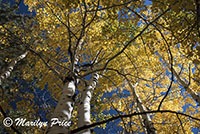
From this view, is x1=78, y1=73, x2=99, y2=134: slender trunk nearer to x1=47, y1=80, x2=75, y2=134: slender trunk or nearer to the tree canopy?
the tree canopy

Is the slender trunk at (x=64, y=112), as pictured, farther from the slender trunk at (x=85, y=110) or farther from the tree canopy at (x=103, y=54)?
the slender trunk at (x=85, y=110)

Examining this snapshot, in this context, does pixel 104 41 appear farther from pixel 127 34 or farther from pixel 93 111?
pixel 93 111

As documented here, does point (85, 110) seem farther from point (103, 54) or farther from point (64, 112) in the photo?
point (103, 54)

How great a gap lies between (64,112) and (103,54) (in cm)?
293

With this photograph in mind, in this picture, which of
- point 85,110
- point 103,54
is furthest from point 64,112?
point 103,54

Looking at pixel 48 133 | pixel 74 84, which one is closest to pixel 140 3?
pixel 74 84

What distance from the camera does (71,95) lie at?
72.0 inches

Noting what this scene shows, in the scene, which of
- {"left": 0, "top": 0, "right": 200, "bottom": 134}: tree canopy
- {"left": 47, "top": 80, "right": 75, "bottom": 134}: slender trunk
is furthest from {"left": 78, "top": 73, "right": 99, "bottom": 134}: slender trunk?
{"left": 47, "top": 80, "right": 75, "bottom": 134}: slender trunk

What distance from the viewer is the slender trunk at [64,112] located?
48.0 inches

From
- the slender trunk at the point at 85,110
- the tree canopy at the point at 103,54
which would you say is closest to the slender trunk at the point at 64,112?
the tree canopy at the point at 103,54

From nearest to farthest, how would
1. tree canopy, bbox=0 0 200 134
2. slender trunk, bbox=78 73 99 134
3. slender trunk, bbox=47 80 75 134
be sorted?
1. slender trunk, bbox=47 80 75 134
2. tree canopy, bbox=0 0 200 134
3. slender trunk, bbox=78 73 99 134

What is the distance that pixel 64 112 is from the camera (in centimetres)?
150

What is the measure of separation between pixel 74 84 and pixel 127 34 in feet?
8.65

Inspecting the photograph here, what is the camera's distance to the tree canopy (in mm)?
1583
